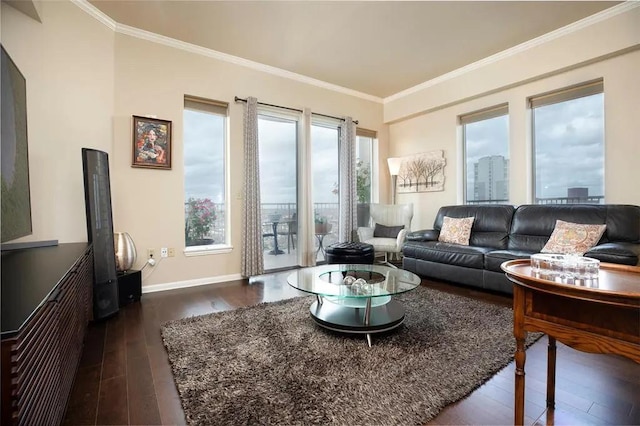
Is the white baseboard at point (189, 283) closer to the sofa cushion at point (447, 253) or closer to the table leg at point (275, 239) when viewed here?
the table leg at point (275, 239)

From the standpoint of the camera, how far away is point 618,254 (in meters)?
2.41

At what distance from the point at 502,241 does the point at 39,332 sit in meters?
4.18

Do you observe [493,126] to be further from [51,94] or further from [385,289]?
[51,94]

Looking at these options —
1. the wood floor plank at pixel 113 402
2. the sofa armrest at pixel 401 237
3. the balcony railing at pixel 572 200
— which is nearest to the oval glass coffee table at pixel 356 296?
the wood floor plank at pixel 113 402

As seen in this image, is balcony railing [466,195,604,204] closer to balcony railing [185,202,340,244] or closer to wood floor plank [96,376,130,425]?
balcony railing [185,202,340,244]

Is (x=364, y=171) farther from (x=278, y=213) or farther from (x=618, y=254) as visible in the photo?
(x=618, y=254)

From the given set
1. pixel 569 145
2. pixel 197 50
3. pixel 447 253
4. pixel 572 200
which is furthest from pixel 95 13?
pixel 572 200

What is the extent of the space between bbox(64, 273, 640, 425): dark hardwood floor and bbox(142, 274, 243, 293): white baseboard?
38.7 inches

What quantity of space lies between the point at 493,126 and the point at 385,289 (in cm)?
354

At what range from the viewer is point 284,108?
174 inches

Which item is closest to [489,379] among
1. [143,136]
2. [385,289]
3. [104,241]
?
[385,289]

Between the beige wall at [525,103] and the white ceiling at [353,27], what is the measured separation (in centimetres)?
27

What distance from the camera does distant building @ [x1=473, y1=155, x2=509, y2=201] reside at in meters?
4.25

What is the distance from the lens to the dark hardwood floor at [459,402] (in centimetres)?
138
